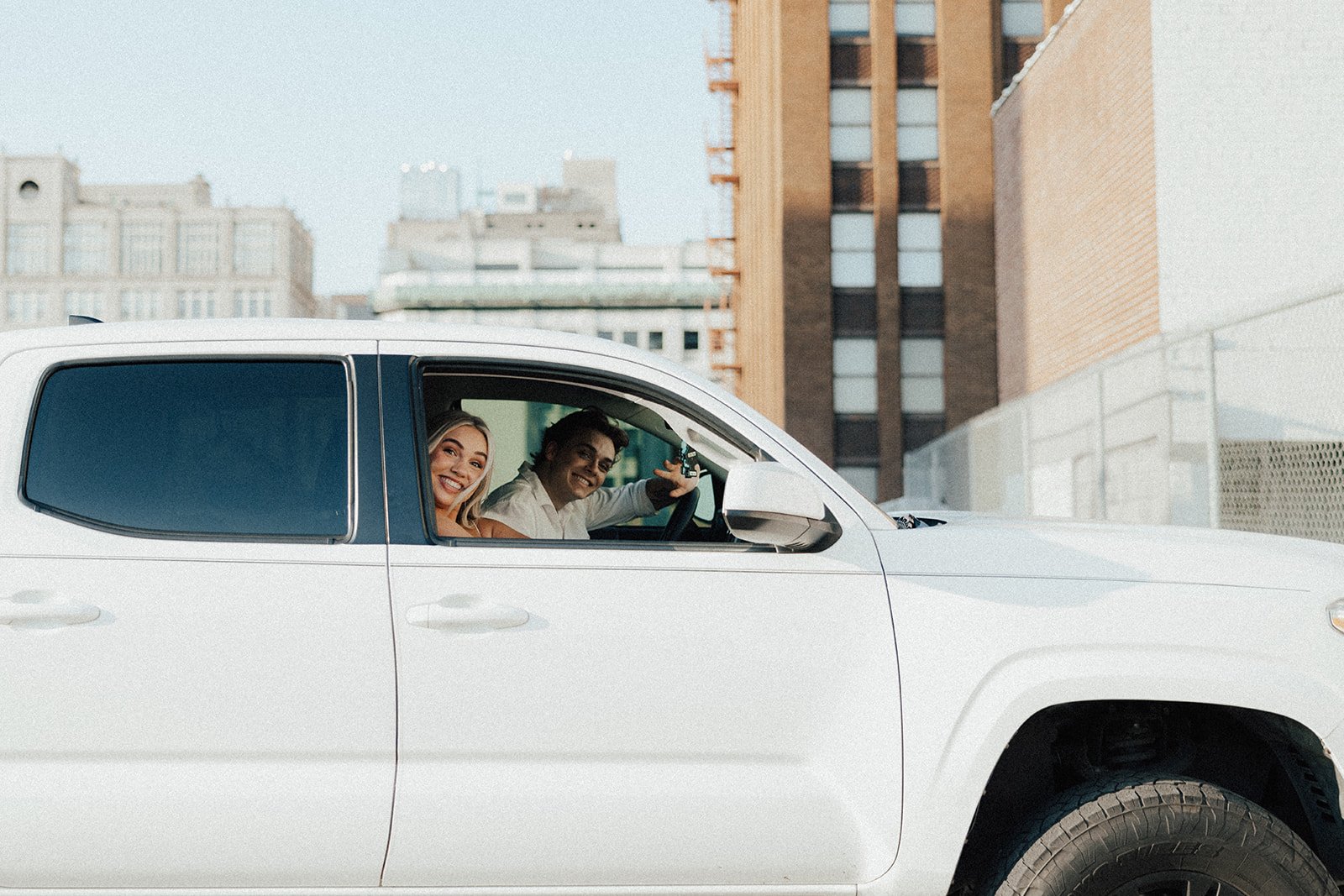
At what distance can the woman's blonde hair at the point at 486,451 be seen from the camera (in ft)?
11.9

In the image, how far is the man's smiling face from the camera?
14.2 ft

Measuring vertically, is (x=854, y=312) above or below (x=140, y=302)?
below

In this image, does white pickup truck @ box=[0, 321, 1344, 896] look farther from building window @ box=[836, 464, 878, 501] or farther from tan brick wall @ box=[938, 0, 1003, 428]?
tan brick wall @ box=[938, 0, 1003, 428]

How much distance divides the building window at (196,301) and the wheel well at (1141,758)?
138585mm

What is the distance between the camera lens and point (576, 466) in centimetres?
432

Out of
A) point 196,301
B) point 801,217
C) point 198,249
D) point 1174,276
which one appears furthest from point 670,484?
point 198,249

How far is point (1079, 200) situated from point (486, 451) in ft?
72.7

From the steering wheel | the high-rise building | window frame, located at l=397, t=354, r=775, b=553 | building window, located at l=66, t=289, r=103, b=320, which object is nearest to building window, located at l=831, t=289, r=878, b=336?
the high-rise building

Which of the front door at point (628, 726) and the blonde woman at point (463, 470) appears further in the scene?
the blonde woman at point (463, 470)

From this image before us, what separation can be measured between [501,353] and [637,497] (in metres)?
1.36

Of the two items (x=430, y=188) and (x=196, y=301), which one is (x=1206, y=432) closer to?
(x=196, y=301)

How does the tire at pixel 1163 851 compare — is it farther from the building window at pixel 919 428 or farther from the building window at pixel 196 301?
the building window at pixel 196 301

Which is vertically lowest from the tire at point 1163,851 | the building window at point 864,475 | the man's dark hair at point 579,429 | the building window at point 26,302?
the tire at point 1163,851

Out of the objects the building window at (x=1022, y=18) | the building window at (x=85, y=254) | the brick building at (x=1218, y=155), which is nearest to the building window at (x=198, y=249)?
the building window at (x=85, y=254)
